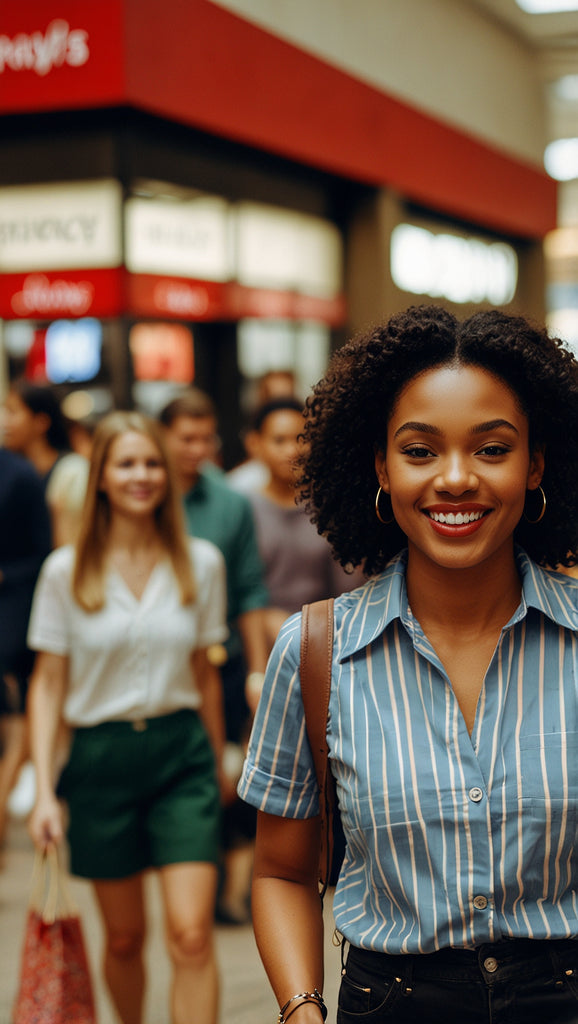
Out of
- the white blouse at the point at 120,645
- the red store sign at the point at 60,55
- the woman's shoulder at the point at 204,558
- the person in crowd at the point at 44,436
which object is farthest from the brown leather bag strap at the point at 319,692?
the red store sign at the point at 60,55

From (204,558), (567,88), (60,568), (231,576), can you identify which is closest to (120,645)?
(60,568)

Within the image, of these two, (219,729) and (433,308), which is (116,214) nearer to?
(219,729)

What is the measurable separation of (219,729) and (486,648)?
240 centimetres

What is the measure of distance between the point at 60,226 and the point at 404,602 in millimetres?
6997

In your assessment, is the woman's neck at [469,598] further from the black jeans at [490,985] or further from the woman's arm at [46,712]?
the woman's arm at [46,712]

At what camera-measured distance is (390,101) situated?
39.5 ft

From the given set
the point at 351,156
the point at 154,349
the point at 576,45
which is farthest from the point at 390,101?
the point at 576,45

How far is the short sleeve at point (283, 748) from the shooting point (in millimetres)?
2068

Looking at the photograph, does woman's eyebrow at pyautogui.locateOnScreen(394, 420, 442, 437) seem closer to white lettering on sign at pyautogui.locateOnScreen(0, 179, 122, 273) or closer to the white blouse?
the white blouse

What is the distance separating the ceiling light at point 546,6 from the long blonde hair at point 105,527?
494 inches

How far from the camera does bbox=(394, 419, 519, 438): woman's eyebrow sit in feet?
6.45

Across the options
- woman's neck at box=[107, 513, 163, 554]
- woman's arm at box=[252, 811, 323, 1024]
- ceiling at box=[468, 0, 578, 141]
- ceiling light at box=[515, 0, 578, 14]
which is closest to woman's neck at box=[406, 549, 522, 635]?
woman's arm at box=[252, 811, 323, 1024]

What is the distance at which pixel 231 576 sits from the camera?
5332mm

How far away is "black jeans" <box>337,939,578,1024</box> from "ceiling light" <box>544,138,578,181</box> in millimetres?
21332
